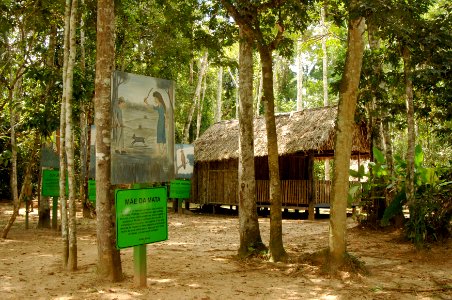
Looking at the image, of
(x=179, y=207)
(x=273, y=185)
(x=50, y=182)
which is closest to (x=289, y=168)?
(x=179, y=207)

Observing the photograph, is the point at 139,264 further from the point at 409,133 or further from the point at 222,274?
the point at 409,133

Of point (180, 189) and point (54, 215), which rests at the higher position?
point (180, 189)

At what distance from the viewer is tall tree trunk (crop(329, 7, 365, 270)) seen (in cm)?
614

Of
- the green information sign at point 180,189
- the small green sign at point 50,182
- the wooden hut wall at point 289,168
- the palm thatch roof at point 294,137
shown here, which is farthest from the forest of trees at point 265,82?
the wooden hut wall at point 289,168

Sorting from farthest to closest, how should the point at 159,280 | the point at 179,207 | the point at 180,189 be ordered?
1. the point at 179,207
2. the point at 180,189
3. the point at 159,280

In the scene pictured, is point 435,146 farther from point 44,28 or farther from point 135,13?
point 44,28

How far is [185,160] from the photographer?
55.7 ft

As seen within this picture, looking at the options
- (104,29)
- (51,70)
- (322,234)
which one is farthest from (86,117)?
(104,29)

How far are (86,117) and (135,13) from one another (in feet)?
13.0

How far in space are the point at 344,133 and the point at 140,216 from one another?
2929 mm

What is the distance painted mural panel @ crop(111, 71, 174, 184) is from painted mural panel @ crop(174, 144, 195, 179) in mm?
11005

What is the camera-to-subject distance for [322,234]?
10.8m

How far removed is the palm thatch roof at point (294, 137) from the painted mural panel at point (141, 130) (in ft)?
28.6

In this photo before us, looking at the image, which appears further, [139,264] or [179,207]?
[179,207]
